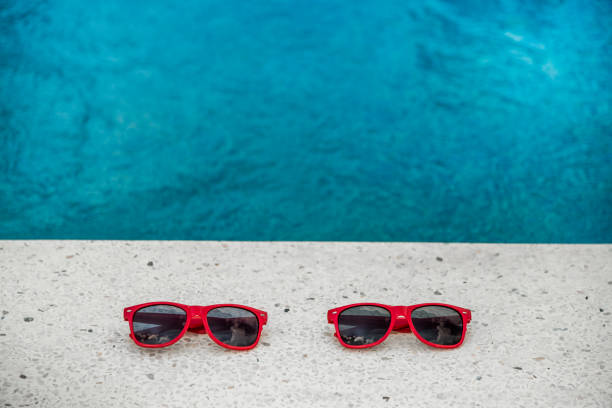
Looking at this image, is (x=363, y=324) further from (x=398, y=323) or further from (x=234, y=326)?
(x=234, y=326)

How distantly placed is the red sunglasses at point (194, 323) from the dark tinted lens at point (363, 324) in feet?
0.37

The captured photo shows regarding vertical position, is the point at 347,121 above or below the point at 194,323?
below

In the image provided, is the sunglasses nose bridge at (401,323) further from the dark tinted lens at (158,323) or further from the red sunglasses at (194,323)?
the dark tinted lens at (158,323)

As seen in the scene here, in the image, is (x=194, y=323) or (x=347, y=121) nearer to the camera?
(x=194, y=323)

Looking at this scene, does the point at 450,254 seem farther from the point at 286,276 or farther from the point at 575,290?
the point at 286,276

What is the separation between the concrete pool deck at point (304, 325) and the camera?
0.55m

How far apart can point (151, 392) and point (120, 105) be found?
61.5 inches

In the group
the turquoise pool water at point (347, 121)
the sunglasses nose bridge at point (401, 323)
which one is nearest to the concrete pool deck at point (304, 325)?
the sunglasses nose bridge at point (401, 323)

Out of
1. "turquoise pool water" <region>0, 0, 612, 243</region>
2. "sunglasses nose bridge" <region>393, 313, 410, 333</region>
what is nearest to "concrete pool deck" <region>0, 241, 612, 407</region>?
"sunglasses nose bridge" <region>393, 313, 410, 333</region>

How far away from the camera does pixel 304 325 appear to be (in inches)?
26.4

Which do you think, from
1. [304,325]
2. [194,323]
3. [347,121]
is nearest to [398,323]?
[304,325]

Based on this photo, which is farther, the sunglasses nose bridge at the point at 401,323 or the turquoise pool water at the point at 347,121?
the turquoise pool water at the point at 347,121

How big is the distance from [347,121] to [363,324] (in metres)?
1.40

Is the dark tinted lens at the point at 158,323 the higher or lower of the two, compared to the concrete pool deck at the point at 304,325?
higher
